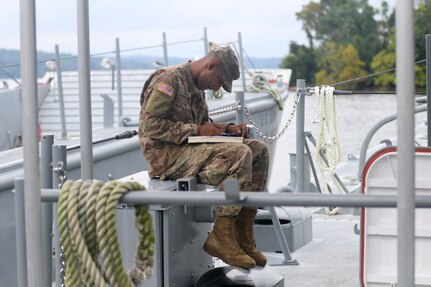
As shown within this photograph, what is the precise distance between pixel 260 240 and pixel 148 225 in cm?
276

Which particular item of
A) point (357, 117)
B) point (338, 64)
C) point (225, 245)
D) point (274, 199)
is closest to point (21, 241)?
point (274, 199)

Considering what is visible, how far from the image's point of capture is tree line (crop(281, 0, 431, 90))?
20.0m

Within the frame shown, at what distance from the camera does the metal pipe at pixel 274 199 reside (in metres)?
2.29

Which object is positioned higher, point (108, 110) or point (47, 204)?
point (108, 110)

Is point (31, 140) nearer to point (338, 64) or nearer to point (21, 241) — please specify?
point (21, 241)

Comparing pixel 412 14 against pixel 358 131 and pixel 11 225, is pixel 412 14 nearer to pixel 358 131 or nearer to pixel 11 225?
pixel 11 225

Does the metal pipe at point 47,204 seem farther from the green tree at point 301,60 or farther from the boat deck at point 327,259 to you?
the green tree at point 301,60

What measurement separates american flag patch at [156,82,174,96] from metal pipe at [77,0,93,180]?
1077mm

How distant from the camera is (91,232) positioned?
2.38 m

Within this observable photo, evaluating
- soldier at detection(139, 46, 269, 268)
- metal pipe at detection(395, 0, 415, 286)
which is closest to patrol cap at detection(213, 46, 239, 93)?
soldier at detection(139, 46, 269, 268)

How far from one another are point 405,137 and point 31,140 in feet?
3.13

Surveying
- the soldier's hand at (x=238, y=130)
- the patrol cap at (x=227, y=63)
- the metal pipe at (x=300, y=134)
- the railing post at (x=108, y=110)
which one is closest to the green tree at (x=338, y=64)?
the railing post at (x=108, y=110)

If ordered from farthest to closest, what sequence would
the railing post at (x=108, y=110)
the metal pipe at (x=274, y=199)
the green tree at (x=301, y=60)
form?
the green tree at (x=301, y=60)
the railing post at (x=108, y=110)
the metal pipe at (x=274, y=199)

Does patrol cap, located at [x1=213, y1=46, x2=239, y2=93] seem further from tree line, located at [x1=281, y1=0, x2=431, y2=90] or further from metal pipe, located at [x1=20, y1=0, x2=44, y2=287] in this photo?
tree line, located at [x1=281, y1=0, x2=431, y2=90]
